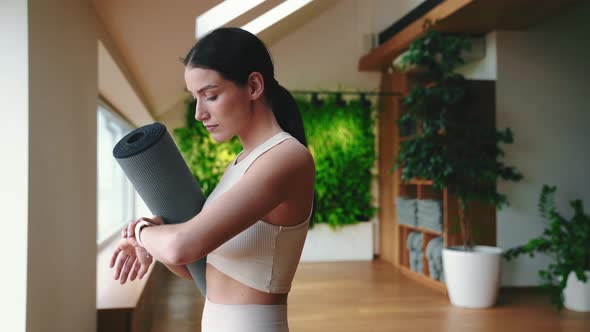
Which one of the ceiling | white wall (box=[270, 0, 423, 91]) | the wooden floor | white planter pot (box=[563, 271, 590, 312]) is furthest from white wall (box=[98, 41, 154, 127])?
white planter pot (box=[563, 271, 590, 312])

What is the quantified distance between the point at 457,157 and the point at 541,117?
1.16 m

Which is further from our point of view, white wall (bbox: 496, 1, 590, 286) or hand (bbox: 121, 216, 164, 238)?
white wall (bbox: 496, 1, 590, 286)

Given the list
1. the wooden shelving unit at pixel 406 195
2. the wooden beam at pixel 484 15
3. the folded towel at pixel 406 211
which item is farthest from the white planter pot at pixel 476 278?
the wooden beam at pixel 484 15

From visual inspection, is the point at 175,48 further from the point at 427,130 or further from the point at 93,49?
the point at 427,130

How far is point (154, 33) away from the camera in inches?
142

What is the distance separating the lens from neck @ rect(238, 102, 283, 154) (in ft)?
3.25

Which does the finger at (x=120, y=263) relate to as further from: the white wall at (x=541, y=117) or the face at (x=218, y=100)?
the white wall at (x=541, y=117)

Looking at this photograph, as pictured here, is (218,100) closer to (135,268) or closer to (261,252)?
(261,252)

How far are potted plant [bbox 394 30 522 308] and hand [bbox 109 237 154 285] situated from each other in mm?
3417

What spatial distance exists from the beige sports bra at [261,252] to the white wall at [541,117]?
4.19 m

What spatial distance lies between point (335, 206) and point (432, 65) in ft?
9.00

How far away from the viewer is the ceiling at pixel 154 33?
9.88 ft

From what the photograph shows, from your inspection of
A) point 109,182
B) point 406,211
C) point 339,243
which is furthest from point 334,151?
point 109,182

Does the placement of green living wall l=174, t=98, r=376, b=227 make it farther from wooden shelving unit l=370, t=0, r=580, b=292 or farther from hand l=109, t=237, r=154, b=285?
hand l=109, t=237, r=154, b=285
